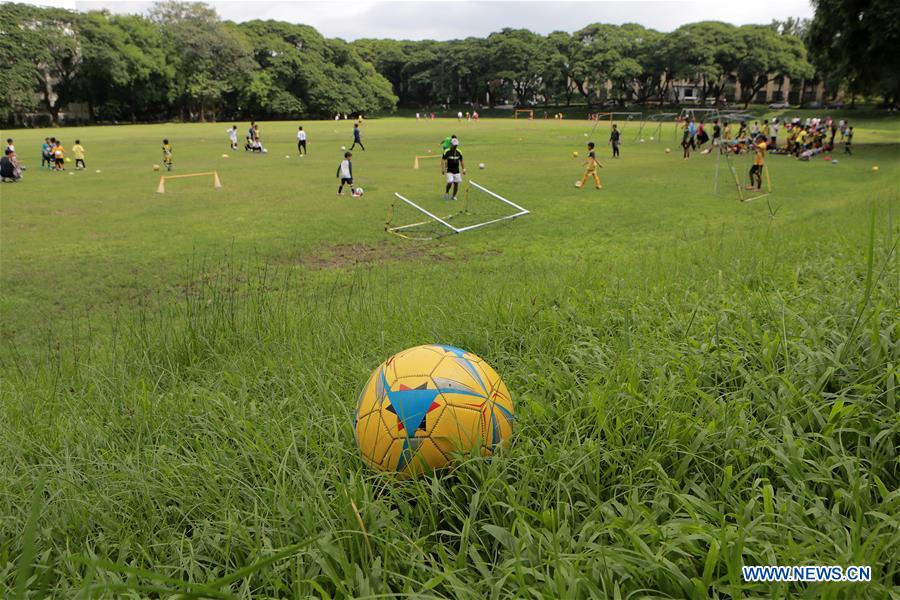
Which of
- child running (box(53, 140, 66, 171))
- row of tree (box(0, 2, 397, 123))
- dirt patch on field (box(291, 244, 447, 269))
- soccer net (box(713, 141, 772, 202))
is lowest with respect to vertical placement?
dirt patch on field (box(291, 244, 447, 269))

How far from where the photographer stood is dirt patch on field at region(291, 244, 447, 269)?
Result: 424 inches

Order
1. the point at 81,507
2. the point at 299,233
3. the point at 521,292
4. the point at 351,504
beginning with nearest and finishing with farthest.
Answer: the point at 351,504, the point at 81,507, the point at 521,292, the point at 299,233

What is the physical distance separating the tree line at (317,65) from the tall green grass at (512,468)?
7144 centimetres

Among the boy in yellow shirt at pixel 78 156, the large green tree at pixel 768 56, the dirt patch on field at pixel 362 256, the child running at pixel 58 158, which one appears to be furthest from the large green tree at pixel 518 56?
the dirt patch on field at pixel 362 256

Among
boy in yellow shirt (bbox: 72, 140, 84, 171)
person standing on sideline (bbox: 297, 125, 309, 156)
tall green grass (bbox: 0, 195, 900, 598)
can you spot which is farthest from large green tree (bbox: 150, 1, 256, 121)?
tall green grass (bbox: 0, 195, 900, 598)

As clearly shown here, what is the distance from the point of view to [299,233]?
13234 millimetres

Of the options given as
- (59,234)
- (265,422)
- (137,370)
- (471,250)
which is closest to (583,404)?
(265,422)

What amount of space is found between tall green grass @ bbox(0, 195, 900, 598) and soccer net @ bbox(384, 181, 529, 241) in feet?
26.5

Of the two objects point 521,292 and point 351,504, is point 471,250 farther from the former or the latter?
point 351,504

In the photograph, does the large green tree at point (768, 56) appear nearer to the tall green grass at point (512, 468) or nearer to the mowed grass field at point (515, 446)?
the mowed grass field at point (515, 446)

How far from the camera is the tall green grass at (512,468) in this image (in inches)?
90.7

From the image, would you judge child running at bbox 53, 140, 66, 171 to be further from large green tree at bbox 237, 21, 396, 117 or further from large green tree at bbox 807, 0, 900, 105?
large green tree at bbox 237, 21, 396, 117

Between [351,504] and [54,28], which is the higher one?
[54,28]

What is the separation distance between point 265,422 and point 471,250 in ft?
27.5
